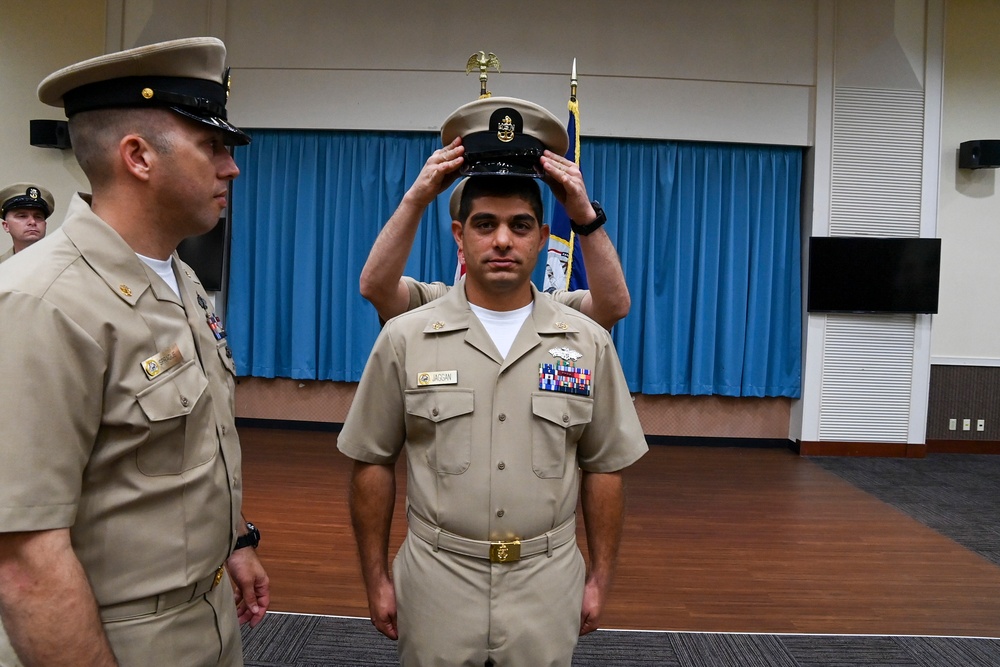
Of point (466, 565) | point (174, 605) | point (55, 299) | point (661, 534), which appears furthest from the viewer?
point (661, 534)

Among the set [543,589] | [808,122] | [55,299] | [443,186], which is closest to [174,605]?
[55,299]

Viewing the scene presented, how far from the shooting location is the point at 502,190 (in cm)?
142

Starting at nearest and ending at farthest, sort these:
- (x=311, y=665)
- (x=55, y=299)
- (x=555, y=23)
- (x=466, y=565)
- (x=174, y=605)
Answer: (x=55, y=299) → (x=174, y=605) → (x=466, y=565) → (x=311, y=665) → (x=555, y=23)

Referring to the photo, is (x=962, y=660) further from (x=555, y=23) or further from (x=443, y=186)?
(x=555, y=23)

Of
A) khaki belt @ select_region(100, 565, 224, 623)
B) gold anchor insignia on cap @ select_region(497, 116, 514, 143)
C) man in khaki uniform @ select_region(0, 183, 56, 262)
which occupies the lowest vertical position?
khaki belt @ select_region(100, 565, 224, 623)

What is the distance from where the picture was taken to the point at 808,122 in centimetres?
613

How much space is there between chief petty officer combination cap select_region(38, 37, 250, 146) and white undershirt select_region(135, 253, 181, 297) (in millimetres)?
232

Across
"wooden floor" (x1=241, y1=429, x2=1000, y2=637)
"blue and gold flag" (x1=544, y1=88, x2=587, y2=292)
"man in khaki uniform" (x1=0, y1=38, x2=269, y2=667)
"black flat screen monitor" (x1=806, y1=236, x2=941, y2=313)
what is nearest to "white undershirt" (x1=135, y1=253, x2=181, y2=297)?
"man in khaki uniform" (x1=0, y1=38, x2=269, y2=667)

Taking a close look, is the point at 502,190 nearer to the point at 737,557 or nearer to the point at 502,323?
the point at 502,323

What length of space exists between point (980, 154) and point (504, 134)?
6.31m

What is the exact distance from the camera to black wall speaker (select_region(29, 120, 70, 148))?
6020 mm

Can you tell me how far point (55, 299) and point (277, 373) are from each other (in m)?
5.75

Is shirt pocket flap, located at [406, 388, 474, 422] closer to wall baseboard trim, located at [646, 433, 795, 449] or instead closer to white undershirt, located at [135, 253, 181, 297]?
white undershirt, located at [135, 253, 181, 297]

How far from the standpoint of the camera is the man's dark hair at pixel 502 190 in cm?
142
